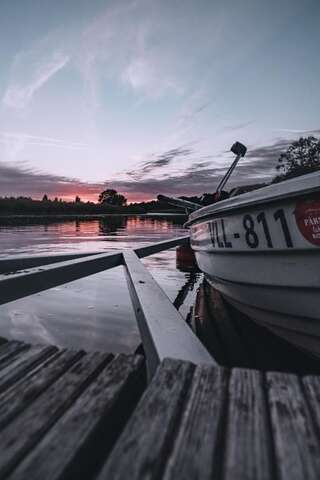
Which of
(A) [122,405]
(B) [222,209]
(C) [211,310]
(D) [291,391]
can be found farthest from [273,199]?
(C) [211,310]

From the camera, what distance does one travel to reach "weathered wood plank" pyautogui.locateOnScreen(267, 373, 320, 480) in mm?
887

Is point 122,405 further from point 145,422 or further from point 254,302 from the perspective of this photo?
point 254,302

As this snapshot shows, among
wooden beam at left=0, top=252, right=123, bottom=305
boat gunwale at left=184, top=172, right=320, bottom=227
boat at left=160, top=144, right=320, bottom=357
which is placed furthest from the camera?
wooden beam at left=0, top=252, right=123, bottom=305

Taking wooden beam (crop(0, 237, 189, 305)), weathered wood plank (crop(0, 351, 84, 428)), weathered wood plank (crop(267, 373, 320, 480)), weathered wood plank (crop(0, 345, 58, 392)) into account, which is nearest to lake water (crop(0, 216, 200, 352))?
wooden beam (crop(0, 237, 189, 305))

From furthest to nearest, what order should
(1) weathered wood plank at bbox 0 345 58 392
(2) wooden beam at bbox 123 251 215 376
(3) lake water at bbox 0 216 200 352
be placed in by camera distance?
(3) lake water at bbox 0 216 200 352 < (2) wooden beam at bbox 123 251 215 376 < (1) weathered wood plank at bbox 0 345 58 392

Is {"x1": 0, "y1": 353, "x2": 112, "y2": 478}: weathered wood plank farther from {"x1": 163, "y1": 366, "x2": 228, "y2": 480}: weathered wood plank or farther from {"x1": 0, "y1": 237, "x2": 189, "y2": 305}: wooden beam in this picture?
{"x1": 0, "y1": 237, "x2": 189, "y2": 305}: wooden beam

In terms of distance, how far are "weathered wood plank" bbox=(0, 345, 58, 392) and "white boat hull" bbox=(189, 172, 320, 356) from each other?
2.15 m

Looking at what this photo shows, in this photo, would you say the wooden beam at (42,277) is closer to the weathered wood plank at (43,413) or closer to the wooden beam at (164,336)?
the wooden beam at (164,336)

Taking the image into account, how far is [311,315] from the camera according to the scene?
2891 millimetres

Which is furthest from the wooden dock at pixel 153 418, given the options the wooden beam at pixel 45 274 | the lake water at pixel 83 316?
the lake water at pixel 83 316

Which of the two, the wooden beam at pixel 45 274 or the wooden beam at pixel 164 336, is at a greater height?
the wooden beam at pixel 45 274

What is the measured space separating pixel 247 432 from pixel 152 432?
32 cm

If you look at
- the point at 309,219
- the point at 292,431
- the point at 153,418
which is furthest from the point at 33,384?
the point at 309,219

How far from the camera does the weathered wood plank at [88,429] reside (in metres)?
0.90
